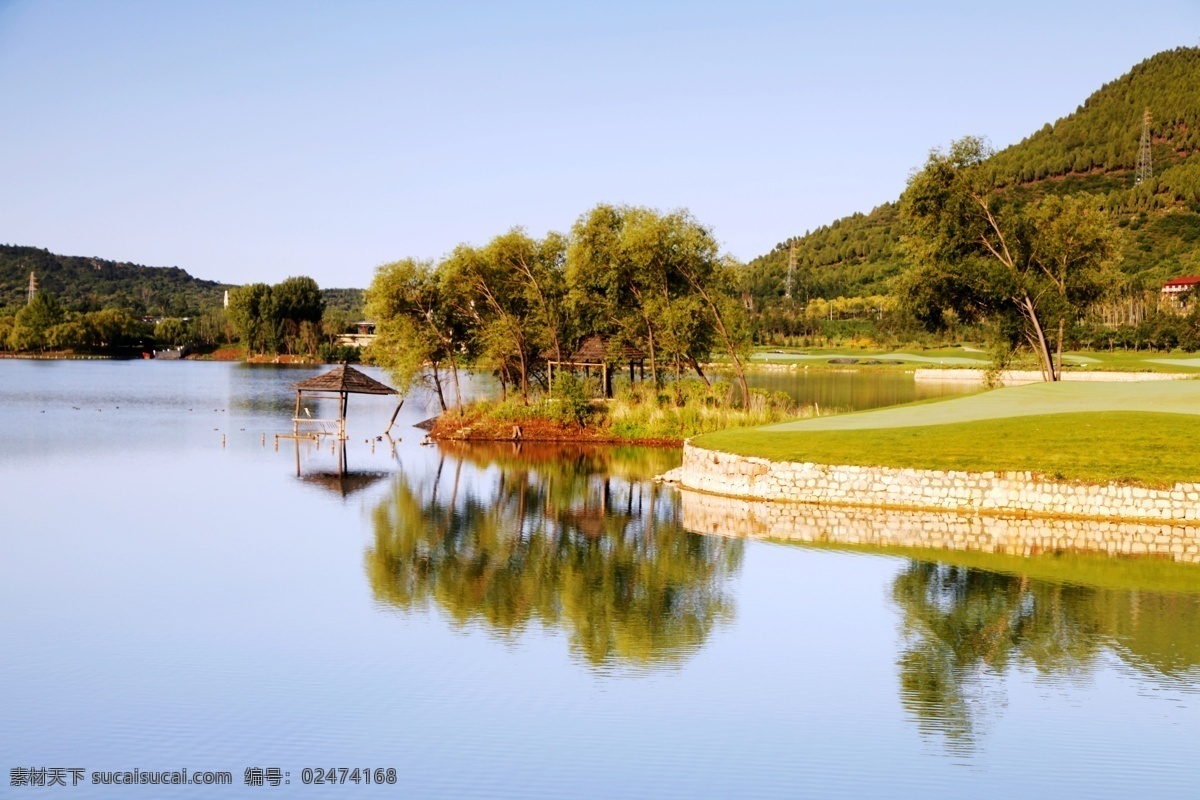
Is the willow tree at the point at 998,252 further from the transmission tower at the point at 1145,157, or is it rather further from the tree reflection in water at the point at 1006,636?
the transmission tower at the point at 1145,157

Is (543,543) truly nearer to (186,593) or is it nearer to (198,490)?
(186,593)

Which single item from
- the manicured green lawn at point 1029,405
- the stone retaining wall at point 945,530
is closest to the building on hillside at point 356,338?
the manicured green lawn at point 1029,405

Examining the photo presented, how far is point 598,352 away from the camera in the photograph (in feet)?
159

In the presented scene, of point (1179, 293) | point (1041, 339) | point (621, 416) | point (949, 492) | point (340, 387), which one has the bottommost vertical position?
point (949, 492)

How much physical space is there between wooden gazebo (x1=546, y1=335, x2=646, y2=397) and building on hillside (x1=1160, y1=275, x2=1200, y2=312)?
9828 centimetres

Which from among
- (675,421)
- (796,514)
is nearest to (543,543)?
(796,514)

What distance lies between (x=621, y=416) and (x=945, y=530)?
22.6 meters

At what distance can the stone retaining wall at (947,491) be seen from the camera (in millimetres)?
21938

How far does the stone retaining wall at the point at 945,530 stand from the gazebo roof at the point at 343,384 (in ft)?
76.4

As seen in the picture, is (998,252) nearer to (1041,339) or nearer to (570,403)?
(1041,339)

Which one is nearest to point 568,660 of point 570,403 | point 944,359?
point 570,403

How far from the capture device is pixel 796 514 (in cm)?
2417

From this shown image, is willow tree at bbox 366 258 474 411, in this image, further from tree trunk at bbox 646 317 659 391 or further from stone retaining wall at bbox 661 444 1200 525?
stone retaining wall at bbox 661 444 1200 525

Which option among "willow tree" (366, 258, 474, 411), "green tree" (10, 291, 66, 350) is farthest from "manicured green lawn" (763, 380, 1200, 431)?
"green tree" (10, 291, 66, 350)
